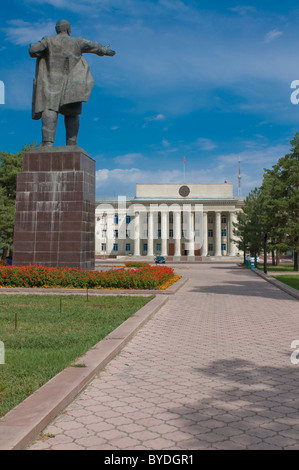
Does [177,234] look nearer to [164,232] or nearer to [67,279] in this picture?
[164,232]

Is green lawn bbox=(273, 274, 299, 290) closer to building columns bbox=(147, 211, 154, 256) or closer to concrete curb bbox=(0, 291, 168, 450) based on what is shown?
concrete curb bbox=(0, 291, 168, 450)

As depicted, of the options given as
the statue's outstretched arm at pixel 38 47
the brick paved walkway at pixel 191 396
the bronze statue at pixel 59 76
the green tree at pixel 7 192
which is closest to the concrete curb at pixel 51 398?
the brick paved walkway at pixel 191 396

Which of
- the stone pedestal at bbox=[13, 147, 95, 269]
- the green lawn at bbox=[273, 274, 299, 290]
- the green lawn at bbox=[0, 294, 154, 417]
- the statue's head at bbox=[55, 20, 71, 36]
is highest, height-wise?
the statue's head at bbox=[55, 20, 71, 36]

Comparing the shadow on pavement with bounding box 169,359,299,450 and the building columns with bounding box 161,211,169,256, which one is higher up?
the building columns with bounding box 161,211,169,256

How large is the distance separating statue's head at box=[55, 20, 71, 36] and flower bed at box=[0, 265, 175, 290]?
9702 mm

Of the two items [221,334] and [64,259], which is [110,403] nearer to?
[221,334]

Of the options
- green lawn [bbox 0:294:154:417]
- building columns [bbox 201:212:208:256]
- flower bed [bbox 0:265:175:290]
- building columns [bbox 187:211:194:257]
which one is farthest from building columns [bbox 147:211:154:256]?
green lawn [bbox 0:294:154:417]

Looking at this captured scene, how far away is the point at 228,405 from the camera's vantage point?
414 centimetres

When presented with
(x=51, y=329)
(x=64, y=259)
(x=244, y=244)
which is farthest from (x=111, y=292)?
(x=244, y=244)

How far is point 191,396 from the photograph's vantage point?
438 cm

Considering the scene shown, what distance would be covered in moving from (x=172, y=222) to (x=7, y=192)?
4594 centimetres

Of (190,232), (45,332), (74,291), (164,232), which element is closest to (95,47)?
(74,291)

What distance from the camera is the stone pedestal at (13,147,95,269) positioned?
15.0 m

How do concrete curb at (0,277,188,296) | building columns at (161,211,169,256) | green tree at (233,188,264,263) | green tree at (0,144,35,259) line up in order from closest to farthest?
concrete curb at (0,277,188,296) → green tree at (0,144,35,259) → green tree at (233,188,264,263) → building columns at (161,211,169,256)
